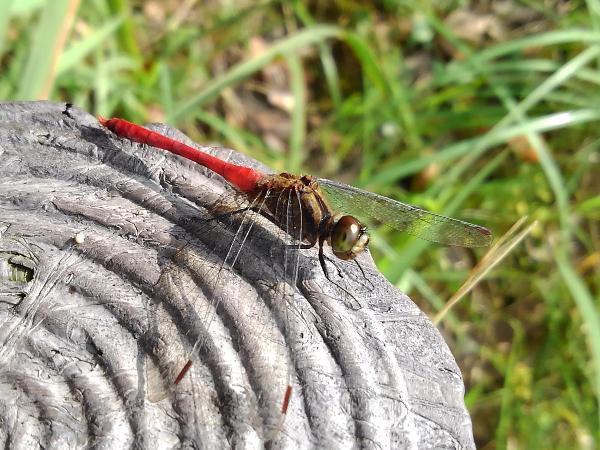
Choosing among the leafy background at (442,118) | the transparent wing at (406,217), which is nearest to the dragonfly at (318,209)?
the transparent wing at (406,217)

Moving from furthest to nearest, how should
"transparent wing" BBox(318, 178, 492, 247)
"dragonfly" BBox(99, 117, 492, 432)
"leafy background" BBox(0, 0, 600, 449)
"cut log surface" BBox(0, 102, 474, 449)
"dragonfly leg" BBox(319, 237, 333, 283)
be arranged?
1. "leafy background" BBox(0, 0, 600, 449)
2. "transparent wing" BBox(318, 178, 492, 247)
3. "dragonfly" BBox(99, 117, 492, 432)
4. "dragonfly leg" BBox(319, 237, 333, 283)
5. "cut log surface" BBox(0, 102, 474, 449)

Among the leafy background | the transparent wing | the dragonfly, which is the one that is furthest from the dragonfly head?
the leafy background

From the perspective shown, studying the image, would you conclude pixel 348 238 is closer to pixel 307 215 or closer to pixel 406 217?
pixel 307 215

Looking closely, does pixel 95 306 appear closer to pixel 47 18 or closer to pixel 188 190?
pixel 188 190

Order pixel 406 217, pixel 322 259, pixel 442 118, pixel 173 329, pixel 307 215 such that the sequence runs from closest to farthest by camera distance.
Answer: pixel 173 329
pixel 322 259
pixel 307 215
pixel 406 217
pixel 442 118

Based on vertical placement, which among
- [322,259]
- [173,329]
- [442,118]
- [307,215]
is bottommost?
[173,329]

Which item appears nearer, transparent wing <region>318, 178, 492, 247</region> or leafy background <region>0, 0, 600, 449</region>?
transparent wing <region>318, 178, 492, 247</region>

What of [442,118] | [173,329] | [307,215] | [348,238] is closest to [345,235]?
[348,238]

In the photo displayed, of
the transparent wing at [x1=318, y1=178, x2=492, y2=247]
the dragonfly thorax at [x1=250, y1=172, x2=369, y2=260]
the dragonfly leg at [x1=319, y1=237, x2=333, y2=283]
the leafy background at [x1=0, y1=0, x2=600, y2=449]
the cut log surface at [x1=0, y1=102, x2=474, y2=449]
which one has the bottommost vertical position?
the cut log surface at [x1=0, y1=102, x2=474, y2=449]

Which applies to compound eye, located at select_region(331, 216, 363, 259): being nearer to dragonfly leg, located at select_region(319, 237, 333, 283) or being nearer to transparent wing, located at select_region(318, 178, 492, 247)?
dragonfly leg, located at select_region(319, 237, 333, 283)
